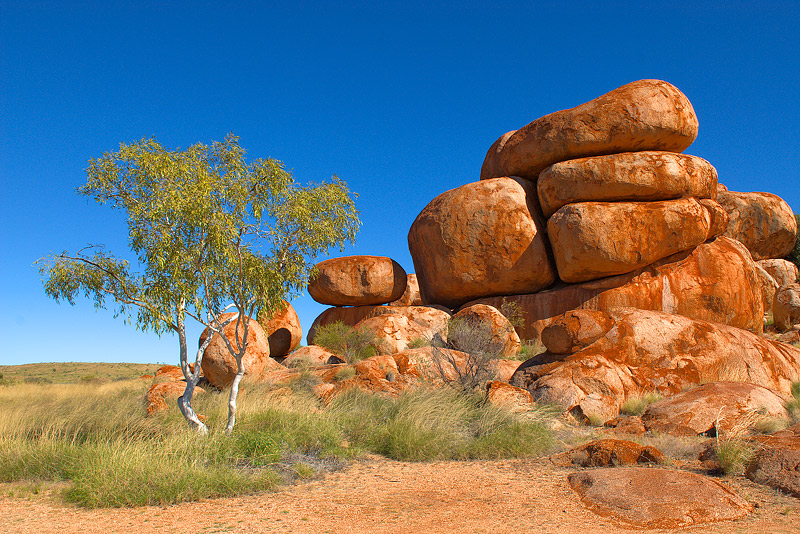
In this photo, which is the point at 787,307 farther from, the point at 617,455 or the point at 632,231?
the point at 617,455

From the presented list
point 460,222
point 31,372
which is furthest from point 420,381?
point 31,372

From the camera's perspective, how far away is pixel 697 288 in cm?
2097

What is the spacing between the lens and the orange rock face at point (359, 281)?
26266 millimetres

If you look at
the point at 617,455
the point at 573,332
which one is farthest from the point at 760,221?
the point at 617,455

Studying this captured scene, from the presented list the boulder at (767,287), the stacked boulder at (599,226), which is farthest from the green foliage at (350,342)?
the boulder at (767,287)

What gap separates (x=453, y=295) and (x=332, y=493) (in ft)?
60.3

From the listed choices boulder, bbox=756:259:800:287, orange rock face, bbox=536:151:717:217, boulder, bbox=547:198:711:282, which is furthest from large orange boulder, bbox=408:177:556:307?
boulder, bbox=756:259:800:287

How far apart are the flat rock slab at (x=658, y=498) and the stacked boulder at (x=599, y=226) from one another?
15375 millimetres

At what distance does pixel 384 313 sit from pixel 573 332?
42.6 ft

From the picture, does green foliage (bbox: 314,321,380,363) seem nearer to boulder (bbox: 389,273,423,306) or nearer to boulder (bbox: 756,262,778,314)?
boulder (bbox: 389,273,423,306)

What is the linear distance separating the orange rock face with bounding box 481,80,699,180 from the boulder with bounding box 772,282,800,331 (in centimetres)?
703

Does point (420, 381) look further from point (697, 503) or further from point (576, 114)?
point (576, 114)

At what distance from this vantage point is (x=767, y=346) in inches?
530

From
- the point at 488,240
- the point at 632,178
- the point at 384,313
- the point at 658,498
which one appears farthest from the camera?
the point at 384,313
